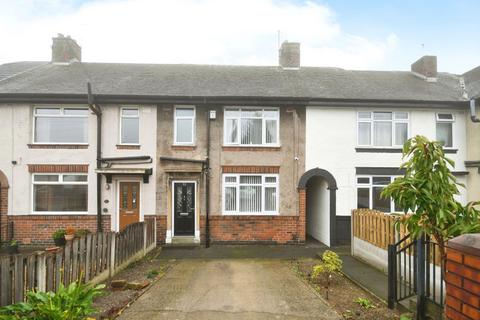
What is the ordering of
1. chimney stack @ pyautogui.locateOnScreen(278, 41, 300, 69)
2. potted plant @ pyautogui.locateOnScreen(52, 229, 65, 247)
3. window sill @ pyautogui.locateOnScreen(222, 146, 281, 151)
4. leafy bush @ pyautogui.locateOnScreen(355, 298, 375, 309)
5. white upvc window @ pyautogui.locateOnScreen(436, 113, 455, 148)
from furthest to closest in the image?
chimney stack @ pyautogui.locateOnScreen(278, 41, 300, 69) → white upvc window @ pyautogui.locateOnScreen(436, 113, 455, 148) → window sill @ pyautogui.locateOnScreen(222, 146, 281, 151) → potted plant @ pyautogui.locateOnScreen(52, 229, 65, 247) → leafy bush @ pyautogui.locateOnScreen(355, 298, 375, 309)

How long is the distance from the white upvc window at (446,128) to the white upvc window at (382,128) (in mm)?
1368

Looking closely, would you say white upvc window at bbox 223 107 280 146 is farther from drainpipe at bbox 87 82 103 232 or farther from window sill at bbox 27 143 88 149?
window sill at bbox 27 143 88 149

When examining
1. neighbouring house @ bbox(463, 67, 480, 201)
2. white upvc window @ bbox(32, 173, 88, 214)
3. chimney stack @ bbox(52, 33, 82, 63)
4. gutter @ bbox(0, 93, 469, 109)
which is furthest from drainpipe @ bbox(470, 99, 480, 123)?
chimney stack @ bbox(52, 33, 82, 63)

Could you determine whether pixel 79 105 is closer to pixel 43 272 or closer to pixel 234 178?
pixel 234 178

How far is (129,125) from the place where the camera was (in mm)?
11602

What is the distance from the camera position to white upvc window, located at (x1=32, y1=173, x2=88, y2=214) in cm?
1120

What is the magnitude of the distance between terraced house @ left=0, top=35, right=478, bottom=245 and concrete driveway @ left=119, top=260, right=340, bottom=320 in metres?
3.63

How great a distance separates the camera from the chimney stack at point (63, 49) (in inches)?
545

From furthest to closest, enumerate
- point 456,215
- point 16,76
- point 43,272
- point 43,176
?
point 16,76, point 43,176, point 43,272, point 456,215

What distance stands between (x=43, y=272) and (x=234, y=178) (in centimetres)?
746

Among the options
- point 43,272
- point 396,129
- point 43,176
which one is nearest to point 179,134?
point 43,176

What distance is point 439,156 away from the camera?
160 inches

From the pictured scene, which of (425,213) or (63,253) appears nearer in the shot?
(425,213)

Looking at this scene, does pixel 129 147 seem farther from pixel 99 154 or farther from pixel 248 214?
pixel 248 214
